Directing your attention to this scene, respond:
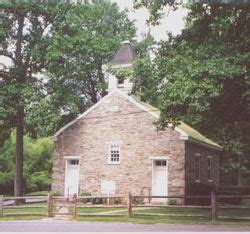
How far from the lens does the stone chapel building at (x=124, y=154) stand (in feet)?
104

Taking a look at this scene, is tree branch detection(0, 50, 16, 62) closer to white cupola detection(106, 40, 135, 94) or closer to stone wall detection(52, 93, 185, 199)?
stone wall detection(52, 93, 185, 199)

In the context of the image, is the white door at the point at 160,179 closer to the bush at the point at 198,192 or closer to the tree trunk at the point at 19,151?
the bush at the point at 198,192

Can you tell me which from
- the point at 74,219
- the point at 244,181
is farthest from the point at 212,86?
the point at 244,181

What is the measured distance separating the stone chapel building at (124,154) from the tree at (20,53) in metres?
3.06

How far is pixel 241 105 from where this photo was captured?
22656 mm

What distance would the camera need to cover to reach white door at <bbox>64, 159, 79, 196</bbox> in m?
34.3

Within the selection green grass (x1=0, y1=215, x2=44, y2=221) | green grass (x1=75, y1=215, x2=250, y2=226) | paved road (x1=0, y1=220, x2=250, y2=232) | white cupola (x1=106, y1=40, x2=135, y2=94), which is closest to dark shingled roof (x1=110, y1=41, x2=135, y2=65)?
white cupola (x1=106, y1=40, x2=135, y2=94)

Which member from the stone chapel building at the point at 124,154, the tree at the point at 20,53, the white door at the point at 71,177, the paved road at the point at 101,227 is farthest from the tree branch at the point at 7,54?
the paved road at the point at 101,227

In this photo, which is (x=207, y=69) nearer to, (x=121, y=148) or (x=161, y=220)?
(x=161, y=220)

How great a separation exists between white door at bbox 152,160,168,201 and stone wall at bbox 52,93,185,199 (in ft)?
1.04

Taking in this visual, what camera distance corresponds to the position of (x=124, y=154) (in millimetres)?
33406

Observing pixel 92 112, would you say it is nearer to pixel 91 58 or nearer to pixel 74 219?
pixel 91 58

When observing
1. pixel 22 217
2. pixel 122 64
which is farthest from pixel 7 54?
pixel 22 217

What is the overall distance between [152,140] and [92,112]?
4.88 meters
